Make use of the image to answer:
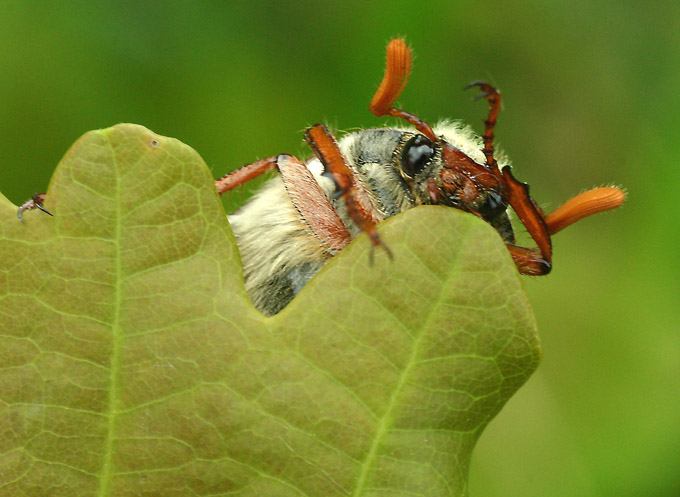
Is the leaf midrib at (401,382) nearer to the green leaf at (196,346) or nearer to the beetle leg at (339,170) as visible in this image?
the green leaf at (196,346)

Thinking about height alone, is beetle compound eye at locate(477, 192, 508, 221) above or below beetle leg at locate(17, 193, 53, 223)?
below

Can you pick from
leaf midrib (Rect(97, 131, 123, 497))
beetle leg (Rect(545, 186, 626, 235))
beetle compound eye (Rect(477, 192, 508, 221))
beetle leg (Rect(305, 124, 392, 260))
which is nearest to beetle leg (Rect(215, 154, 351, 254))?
beetle leg (Rect(305, 124, 392, 260))

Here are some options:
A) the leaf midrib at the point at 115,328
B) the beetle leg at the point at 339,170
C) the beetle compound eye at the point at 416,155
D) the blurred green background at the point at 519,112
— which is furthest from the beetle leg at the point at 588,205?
the blurred green background at the point at 519,112

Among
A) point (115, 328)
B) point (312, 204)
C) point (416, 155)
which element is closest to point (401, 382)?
point (115, 328)

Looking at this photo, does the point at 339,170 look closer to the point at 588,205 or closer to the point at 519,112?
the point at 588,205

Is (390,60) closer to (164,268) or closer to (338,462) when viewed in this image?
(164,268)

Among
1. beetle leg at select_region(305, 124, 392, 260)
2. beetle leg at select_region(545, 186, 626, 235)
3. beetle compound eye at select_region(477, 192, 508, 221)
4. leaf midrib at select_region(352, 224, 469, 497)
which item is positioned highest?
beetle leg at select_region(305, 124, 392, 260)

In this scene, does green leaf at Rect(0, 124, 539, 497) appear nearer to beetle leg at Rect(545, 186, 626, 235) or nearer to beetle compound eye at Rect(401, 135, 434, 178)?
beetle leg at Rect(545, 186, 626, 235)
